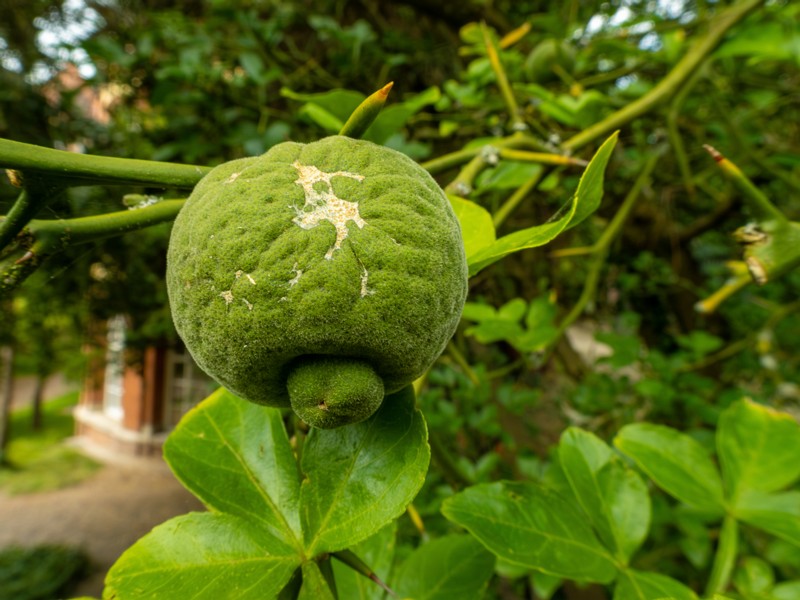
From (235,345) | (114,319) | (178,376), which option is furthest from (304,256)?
(178,376)

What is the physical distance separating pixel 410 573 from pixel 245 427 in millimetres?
345

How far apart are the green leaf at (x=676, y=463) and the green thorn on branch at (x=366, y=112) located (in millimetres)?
644

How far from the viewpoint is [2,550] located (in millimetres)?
6117

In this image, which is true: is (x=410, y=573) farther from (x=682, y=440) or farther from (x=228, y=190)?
(x=228, y=190)

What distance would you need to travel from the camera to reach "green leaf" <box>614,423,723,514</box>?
849mm

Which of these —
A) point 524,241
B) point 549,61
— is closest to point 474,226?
point 524,241

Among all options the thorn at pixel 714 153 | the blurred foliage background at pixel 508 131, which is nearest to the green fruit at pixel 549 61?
the blurred foliage background at pixel 508 131

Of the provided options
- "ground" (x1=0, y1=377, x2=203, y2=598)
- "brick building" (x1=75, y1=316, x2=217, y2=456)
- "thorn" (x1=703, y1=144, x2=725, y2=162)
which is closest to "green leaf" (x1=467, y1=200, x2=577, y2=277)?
"thorn" (x1=703, y1=144, x2=725, y2=162)

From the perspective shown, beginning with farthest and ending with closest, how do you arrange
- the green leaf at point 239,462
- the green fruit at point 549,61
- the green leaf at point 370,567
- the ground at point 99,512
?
the ground at point 99,512 < the green fruit at point 549,61 < the green leaf at point 370,567 < the green leaf at point 239,462

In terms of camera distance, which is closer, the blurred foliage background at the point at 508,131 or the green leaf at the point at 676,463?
the green leaf at the point at 676,463

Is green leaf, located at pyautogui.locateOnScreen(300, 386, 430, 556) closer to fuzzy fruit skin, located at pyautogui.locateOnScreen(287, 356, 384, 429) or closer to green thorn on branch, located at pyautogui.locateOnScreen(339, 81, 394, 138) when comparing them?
fuzzy fruit skin, located at pyautogui.locateOnScreen(287, 356, 384, 429)

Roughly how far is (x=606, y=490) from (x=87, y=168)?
2.58 ft

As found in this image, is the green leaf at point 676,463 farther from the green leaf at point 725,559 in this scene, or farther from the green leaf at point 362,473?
the green leaf at point 362,473

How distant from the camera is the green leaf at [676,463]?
0.85m
